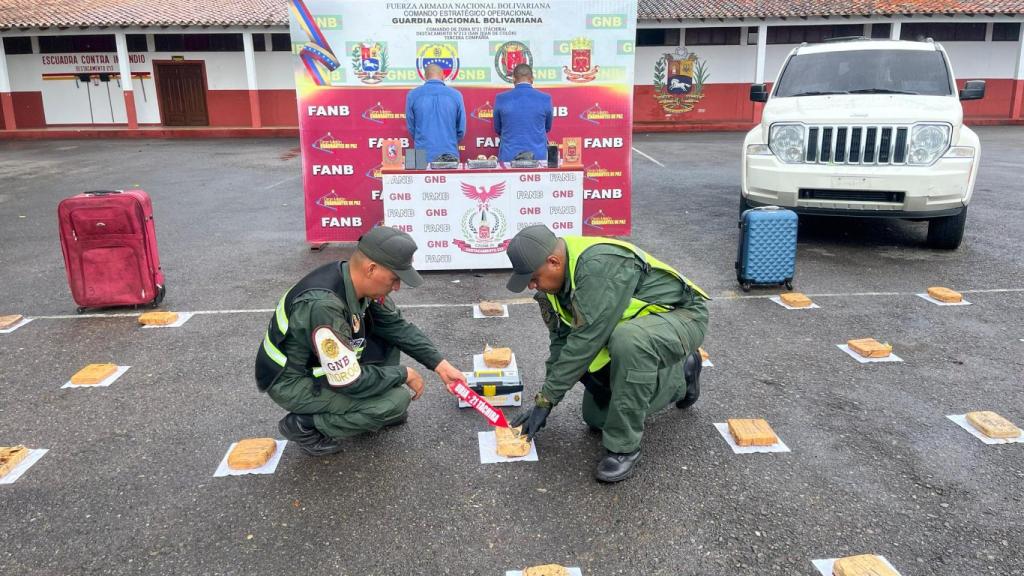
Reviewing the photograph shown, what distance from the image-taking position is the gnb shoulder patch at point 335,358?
3.32 meters

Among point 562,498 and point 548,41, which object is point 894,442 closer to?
point 562,498

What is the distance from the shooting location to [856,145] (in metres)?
7.36

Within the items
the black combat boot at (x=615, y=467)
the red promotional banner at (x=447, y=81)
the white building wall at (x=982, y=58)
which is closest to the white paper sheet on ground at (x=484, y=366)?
the black combat boot at (x=615, y=467)

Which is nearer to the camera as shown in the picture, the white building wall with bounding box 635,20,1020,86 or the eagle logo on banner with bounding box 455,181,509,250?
the eagle logo on banner with bounding box 455,181,509,250

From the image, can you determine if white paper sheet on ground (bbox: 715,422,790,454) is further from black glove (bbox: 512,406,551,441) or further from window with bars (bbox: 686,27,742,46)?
window with bars (bbox: 686,27,742,46)

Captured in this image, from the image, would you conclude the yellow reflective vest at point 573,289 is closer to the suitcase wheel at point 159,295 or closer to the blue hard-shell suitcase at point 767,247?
the blue hard-shell suitcase at point 767,247

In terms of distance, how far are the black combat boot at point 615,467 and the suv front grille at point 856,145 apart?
512 cm

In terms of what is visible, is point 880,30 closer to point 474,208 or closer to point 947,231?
point 947,231

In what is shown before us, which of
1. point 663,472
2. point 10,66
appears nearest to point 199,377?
point 663,472

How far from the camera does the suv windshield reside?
26.2 feet

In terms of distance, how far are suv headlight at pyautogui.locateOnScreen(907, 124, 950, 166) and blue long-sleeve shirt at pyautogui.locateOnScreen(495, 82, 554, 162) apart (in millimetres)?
3632

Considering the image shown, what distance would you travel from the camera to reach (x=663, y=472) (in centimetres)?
358

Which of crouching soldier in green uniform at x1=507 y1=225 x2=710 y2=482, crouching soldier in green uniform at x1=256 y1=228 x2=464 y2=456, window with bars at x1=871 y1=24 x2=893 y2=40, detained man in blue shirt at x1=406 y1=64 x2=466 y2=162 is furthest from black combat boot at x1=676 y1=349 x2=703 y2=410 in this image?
window with bars at x1=871 y1=24 x2=893 y2=40

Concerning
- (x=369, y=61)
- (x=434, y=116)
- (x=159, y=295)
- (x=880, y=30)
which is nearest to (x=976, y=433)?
(x=434, y=116)
